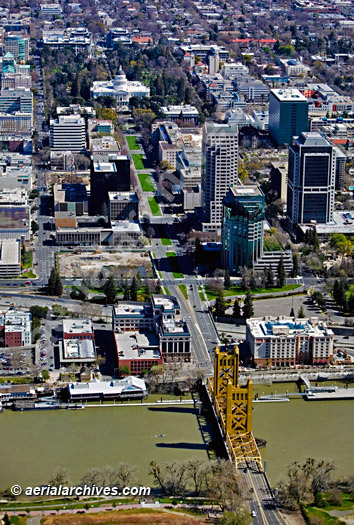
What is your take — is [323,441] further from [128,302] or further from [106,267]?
[106,267]

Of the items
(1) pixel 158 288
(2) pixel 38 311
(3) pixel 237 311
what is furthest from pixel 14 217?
(3) pixel 237 311

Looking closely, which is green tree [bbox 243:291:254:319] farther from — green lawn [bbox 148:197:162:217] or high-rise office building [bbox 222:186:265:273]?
green lawn [bbox 148:197:162:217]

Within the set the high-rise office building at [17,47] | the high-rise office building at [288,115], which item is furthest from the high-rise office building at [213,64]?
the high-rise office building at [288,115]

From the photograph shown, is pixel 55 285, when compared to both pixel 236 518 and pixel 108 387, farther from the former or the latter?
pixel 236 518

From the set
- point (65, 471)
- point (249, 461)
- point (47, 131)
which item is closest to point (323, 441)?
point (249, 461)

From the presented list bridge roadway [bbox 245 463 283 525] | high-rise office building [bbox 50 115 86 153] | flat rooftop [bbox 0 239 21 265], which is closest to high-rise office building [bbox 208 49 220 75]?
high-rise office building [bbox 50 115 86 153]

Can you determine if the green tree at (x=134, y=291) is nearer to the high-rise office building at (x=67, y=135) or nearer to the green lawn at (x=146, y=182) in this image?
the green lawn at (x=146, y=182)

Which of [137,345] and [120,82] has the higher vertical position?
[120,82]
